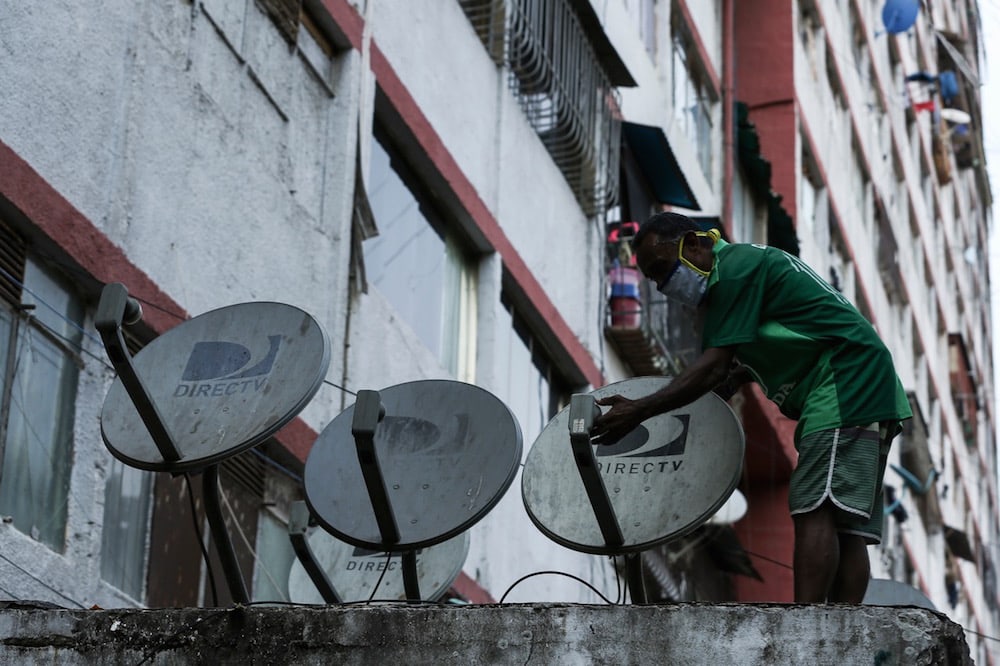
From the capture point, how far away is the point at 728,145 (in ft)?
89.7

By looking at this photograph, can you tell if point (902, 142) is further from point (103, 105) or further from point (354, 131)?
point (103, 105)

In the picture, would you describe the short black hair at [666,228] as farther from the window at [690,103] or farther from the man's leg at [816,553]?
the window at [690,103]

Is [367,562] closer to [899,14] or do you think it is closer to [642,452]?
[642,452]

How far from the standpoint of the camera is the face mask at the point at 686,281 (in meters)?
7.98

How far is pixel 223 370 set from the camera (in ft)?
27.3

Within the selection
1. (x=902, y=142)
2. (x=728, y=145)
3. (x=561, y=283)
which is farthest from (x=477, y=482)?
(x=902, y=142)

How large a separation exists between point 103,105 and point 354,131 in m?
3.60

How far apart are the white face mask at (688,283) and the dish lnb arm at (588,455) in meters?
0.65

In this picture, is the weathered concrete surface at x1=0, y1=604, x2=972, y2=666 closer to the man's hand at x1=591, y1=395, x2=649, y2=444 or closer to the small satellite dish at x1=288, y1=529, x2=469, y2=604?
the man's hand at x1=591, y1=395, x2=649, y2=444

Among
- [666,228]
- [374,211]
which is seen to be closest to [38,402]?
[666,228]

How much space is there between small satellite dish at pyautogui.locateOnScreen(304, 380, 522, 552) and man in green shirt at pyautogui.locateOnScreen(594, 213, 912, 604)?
2.11 feet

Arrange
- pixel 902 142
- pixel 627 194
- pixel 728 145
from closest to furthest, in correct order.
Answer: pixel 627 194 < pixel 728 145 < pixel 902 142

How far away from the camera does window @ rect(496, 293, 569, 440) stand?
57.3 ft

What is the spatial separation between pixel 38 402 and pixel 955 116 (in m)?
43.1
